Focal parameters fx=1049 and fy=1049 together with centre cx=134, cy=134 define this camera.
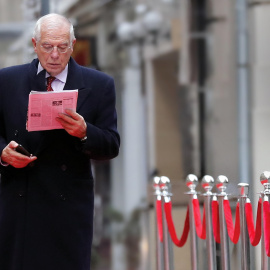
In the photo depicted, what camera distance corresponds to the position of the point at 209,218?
6582mm

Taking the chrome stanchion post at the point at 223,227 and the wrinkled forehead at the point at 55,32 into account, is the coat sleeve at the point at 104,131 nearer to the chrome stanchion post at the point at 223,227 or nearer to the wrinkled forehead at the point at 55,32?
the wrinkled forehead at the point at 55,32

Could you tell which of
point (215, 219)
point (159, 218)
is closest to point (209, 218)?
point (215, 219)

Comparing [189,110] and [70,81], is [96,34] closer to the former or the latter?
[189,110]

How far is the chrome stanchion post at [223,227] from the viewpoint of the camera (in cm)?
639

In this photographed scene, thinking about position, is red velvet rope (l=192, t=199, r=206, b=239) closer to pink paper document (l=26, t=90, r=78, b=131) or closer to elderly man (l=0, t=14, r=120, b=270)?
elderly man (l=0, t=14, r=120, b=270)

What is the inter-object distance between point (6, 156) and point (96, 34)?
1047cm

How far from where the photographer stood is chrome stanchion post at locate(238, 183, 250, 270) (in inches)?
244

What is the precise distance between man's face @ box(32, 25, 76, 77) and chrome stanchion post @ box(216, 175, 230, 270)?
77.5 inches

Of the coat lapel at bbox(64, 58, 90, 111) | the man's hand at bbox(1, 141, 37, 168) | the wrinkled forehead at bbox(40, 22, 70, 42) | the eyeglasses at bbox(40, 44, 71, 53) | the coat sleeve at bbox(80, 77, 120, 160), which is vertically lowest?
the man's hand at bbox(1, 141, 37, 168)

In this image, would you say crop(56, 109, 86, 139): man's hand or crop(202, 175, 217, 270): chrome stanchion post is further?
crop(202, 175, 217, 270): chrome stanchion post

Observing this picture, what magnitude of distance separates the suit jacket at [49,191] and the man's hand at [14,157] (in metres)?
0.09

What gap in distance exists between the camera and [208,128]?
11.6 metres

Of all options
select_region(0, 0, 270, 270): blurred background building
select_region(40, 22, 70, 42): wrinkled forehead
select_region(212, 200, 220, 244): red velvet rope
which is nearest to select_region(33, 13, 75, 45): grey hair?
select_region(40, 22, 70, 42): wrinkled forehead

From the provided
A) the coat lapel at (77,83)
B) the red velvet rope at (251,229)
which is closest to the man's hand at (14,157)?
the coat lapel at (77,83)
